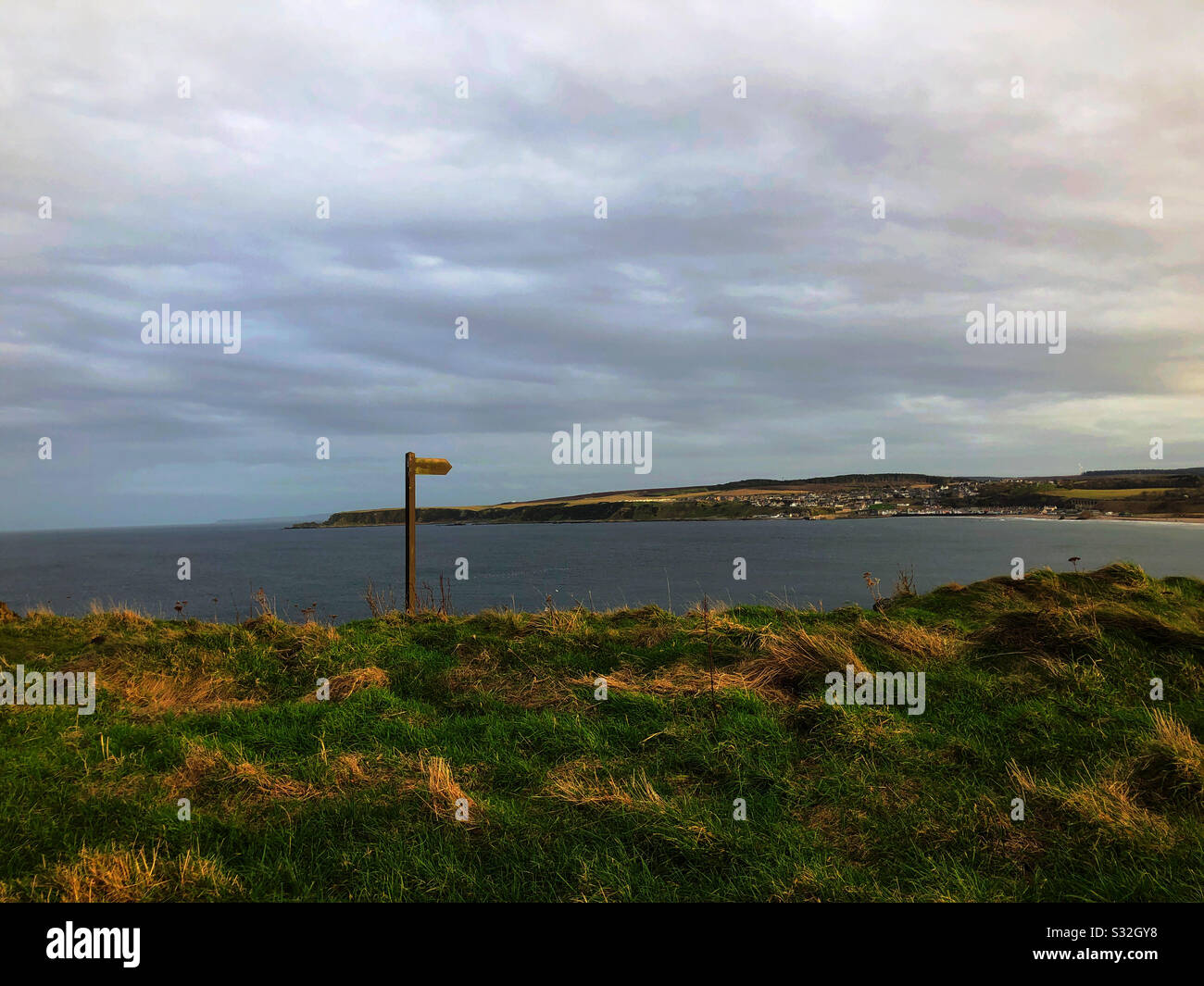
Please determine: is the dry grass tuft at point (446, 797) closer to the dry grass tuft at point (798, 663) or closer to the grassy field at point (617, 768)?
the grassy field at point (617, 768)

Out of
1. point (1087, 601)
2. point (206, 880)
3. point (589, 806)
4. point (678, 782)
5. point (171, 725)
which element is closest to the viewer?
point (206, 880)

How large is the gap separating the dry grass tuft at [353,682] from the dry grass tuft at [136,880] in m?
3.33

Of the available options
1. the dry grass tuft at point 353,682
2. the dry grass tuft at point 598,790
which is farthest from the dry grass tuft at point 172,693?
the dry grass tuft at point 598,790

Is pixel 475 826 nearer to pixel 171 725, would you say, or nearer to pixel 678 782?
pixel 678 782

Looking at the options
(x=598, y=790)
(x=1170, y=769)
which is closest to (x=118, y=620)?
(x=598, y=790)

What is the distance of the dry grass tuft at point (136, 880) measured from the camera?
3865mm

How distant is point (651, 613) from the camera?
11.0 m

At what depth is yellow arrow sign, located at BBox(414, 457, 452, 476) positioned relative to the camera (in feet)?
41.8

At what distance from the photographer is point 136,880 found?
397cm

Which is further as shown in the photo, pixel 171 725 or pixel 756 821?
pixel 171 725

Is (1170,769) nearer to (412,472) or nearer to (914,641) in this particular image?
(914,641)

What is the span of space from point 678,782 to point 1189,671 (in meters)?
5.85

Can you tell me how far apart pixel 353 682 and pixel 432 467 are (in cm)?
554
